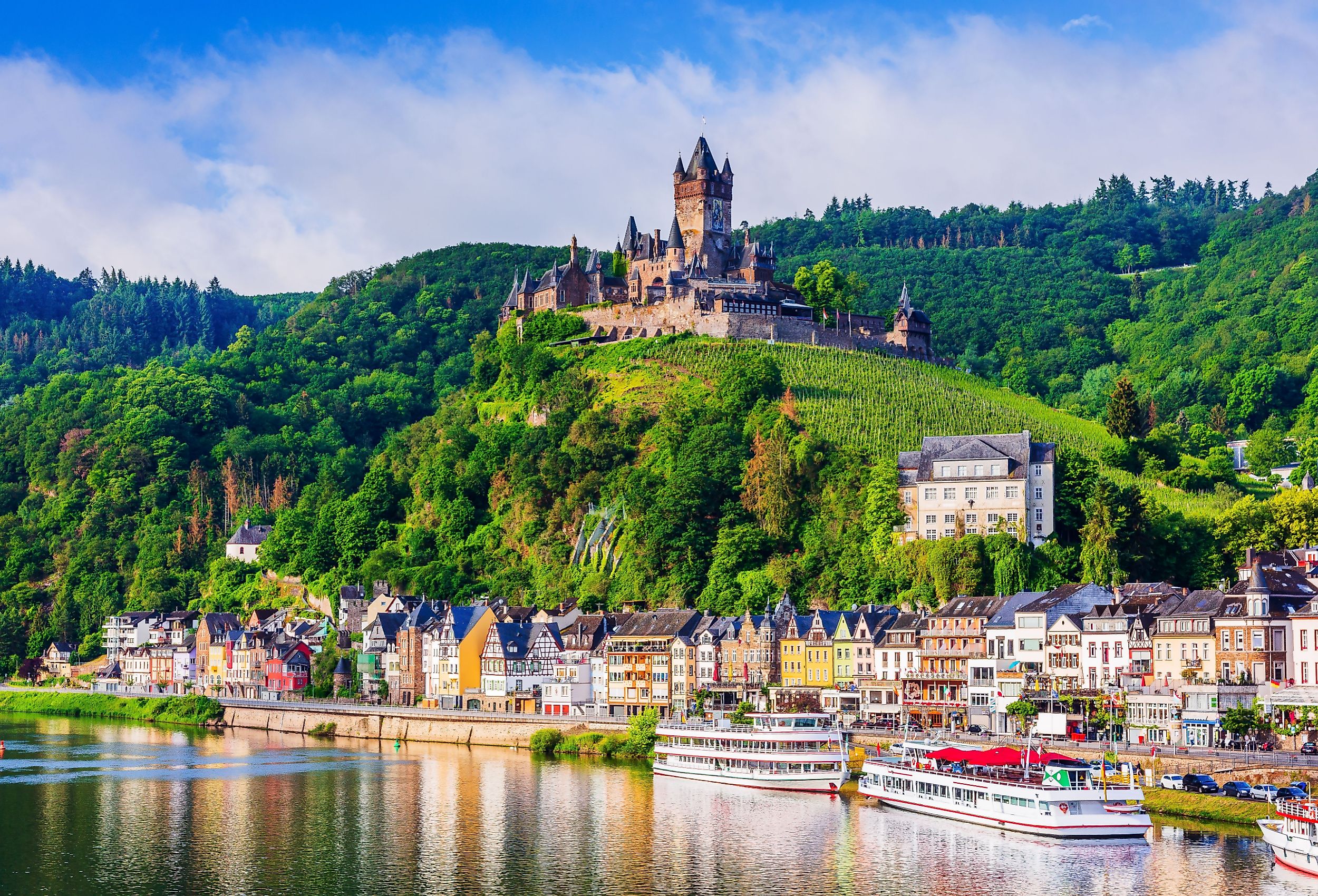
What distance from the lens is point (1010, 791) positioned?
58.3m

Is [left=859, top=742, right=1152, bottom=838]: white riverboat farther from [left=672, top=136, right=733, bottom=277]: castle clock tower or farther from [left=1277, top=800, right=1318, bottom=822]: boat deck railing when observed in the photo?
[left=672, top=136, right=733, bottom=277]: castle clock tower

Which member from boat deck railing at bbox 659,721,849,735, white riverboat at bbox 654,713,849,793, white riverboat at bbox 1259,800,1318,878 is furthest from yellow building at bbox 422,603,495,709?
white riverboat at bbox 1259,800,1318,878

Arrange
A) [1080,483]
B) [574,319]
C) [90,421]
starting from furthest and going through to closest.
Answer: [90,421], [574,319], [1080,483]

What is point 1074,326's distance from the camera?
17162 centimetres

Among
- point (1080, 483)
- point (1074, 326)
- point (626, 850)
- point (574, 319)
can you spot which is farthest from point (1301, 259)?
point (626, 850)

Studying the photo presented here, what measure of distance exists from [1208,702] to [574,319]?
72.6 meters

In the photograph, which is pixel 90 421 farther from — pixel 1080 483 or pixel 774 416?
pixel 1080 483

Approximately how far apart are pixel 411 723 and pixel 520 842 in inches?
1463

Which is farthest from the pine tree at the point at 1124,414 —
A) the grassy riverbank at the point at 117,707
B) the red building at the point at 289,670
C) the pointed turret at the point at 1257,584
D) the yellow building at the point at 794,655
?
the grassy riverbank at the point at 117,707

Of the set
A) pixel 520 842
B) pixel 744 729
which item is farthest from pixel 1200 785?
pixel 520 842

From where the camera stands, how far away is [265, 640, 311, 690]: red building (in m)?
113

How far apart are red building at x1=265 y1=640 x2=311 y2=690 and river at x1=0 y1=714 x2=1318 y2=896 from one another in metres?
35.1

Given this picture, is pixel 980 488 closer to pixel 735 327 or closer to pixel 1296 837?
pixel 735 327

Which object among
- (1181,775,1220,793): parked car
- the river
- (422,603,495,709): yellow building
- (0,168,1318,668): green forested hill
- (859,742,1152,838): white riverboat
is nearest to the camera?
the river
